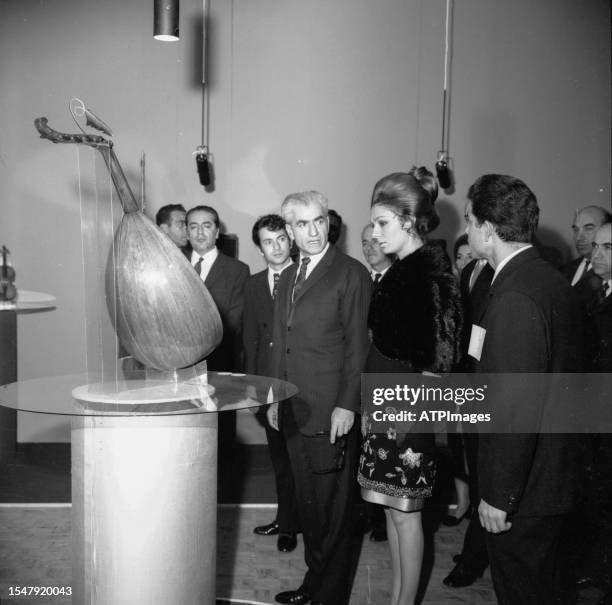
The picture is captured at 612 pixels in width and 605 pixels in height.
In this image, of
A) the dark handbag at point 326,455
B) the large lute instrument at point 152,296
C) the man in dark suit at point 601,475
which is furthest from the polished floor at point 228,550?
the large lute instrument at point 152,296

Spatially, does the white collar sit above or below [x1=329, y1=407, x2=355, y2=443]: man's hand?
above

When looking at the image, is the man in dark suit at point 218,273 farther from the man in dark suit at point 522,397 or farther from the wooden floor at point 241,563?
the man in dark suit at point 522,397

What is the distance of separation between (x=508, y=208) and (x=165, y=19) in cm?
121

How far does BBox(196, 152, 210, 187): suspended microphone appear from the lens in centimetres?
391

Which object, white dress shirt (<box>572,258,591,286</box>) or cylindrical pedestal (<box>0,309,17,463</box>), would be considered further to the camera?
white dress shirt (<box>572,258,591,286</box>)

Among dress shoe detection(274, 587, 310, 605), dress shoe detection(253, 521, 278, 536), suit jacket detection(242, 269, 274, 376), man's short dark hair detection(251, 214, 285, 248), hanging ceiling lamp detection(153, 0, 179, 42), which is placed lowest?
dress shoe detection(253, 521, 278, 536)

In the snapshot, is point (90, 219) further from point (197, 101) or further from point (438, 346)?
point (197, 101)

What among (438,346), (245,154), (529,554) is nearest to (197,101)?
(245,154)

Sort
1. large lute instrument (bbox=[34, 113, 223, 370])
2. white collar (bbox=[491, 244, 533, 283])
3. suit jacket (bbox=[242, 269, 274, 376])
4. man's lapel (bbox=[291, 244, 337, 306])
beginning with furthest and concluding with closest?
suit jacket (bbox=[242, 269, 274, 376]), man's lapel (bbox=[291, 244, 337, 306]), white collar (bbox=[491, 244, 533, 283]), large lute instrument (bbox=[34, 113, 223, 370])

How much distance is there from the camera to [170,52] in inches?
134

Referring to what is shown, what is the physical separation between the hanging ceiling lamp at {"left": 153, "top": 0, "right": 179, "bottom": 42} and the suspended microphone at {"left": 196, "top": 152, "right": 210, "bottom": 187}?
1692mm

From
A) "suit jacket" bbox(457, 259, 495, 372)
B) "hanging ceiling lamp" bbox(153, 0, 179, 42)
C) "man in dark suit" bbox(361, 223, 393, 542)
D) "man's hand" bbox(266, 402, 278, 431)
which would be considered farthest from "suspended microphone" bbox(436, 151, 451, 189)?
"hanging ceiling lamp" bbox(153, 0, 179, 42)

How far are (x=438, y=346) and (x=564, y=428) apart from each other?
39cm

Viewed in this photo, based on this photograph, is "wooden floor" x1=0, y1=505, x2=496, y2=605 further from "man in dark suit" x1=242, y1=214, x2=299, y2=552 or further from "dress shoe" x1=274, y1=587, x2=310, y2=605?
"man in dark suit" x1=242, y1=214, x2=299, y2=552
